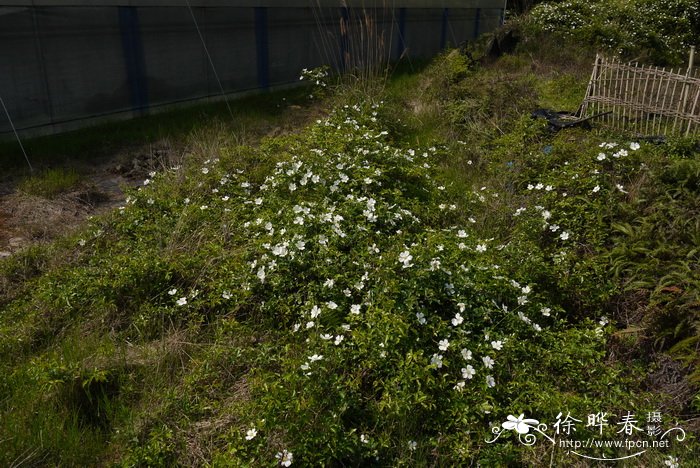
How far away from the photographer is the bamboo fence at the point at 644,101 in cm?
537

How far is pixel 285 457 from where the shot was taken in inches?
82.2

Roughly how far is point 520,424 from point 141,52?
6.77m

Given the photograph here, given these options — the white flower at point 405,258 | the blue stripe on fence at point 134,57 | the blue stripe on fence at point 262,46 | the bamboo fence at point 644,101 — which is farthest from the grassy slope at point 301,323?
the blue stripe on fence at point 262,46

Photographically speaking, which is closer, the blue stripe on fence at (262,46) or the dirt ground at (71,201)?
the dirt ground at (71,201)

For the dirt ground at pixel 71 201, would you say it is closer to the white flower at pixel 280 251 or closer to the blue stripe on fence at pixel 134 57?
the blue stripe on fence at pixel 134 57

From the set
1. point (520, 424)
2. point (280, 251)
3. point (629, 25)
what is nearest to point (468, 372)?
point (520, 424)

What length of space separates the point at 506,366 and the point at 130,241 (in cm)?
252

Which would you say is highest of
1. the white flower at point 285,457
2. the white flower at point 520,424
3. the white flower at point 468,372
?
the white flower at point 468,372

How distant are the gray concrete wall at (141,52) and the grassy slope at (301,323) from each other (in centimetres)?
277

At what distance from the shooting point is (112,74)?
22.8 feet

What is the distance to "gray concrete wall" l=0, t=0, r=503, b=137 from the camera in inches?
238

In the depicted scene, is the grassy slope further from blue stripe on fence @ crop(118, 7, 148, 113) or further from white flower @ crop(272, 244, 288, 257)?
blue stripe on fence @ crop(118, 7, 148, 113)

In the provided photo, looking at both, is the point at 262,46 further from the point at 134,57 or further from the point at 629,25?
the point at 629,25

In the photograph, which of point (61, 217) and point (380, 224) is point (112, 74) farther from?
point (380, 224)
